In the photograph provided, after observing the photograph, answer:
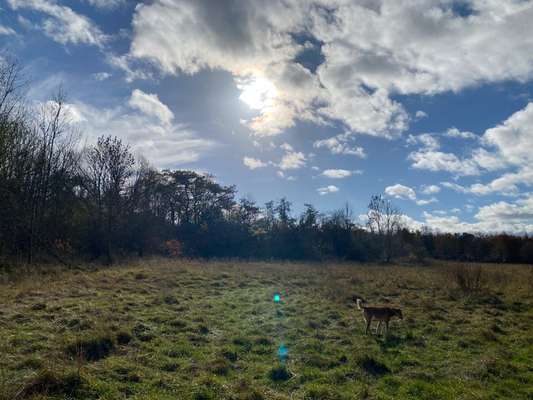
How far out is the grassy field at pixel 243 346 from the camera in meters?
5.93

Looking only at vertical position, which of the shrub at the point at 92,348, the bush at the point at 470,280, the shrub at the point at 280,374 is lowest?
the shrub at the point at 280,374

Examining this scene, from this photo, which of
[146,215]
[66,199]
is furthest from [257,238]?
[66,199]

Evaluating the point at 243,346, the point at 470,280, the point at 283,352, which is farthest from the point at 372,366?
the point at 470,280

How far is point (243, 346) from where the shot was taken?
27.5 ft

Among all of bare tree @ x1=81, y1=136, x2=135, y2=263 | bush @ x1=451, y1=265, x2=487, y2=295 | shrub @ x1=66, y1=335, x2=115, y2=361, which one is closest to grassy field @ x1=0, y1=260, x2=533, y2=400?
shrub @ x1=66, y1=335, x2=115, y2=361

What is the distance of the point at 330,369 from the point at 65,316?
7059mm

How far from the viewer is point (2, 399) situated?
468 cm

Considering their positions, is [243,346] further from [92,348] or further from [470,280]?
[470,280]

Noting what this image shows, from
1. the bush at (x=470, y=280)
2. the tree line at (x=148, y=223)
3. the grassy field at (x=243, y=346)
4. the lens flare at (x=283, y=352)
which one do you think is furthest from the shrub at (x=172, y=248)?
the lens flare at (x=283, y=352)

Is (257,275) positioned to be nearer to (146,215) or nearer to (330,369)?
(330,369)

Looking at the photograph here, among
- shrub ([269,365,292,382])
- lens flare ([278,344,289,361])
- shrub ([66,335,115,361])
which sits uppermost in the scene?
shrub ([66,335,115,361])

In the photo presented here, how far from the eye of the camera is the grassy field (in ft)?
19.5

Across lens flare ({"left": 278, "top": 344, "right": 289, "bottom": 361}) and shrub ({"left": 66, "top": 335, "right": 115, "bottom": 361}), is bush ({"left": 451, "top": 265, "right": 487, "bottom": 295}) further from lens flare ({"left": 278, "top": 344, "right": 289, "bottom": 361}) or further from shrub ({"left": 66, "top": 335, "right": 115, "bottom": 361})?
shrub ({"left": 66, "top": 335, "right": 115, "bottom": 361})

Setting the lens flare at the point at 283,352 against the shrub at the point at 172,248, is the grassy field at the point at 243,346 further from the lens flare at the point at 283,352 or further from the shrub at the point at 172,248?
the shrub at the point at 172,248
